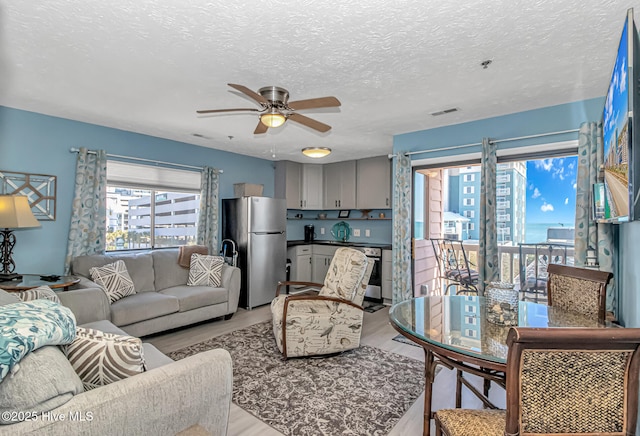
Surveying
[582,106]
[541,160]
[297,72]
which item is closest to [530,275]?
[541,160]

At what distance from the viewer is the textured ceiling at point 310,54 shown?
1747mm

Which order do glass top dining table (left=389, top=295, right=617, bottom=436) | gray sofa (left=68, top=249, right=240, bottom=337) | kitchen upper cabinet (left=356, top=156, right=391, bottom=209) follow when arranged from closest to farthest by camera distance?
glass top dining table (left=389, top=295, right=617, bottom=436), gray sofa (left=68, top=249, right=240, bottom=337), kitchen upper cabinet (left=356, top=156, right=391, bottom=209)

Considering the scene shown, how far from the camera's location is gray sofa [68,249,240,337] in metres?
2.89

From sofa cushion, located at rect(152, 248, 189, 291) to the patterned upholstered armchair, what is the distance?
1648 mm

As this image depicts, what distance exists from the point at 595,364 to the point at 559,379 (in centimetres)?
12

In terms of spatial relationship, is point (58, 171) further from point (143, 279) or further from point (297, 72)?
point (297, 72)

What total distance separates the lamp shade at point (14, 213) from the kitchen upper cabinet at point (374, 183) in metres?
4.50

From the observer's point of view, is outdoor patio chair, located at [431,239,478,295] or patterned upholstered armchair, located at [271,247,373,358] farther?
outdoor patio chair, located at [431,239,478,295]

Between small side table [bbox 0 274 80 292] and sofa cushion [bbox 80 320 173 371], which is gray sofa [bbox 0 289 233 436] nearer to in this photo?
sofa cushion [bbox 80 320 173 371]

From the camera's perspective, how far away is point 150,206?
15.0 ft

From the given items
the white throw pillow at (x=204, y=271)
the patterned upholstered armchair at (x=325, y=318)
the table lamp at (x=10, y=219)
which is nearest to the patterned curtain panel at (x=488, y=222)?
the patterned upholstered armchair at (x=325, y=318)

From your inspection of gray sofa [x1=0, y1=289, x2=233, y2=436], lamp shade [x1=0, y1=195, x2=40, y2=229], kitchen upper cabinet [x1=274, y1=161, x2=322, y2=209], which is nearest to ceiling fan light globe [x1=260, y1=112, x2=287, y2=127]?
gray sofa [x1=0, y1=289, x2=233, y2=436]

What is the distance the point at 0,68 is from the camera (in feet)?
7.96

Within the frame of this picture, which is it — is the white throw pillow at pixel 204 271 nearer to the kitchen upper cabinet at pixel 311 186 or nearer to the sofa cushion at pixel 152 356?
the sofa cushion at pixel 152 356
